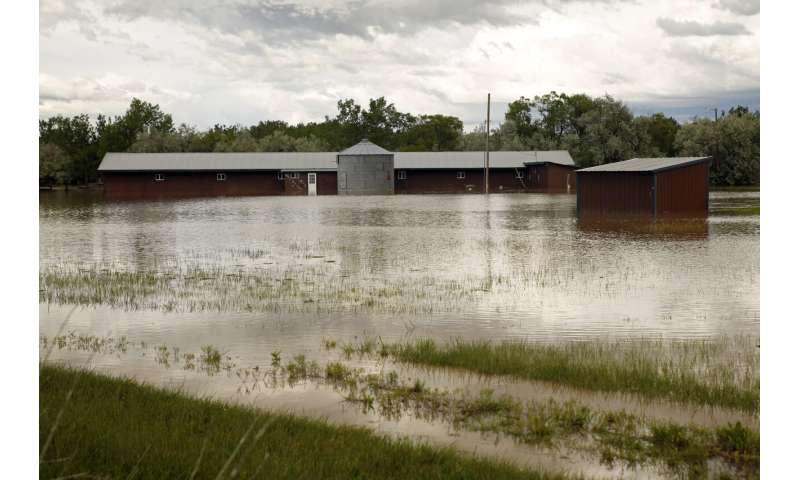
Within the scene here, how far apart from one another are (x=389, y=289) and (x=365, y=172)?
5689 cm

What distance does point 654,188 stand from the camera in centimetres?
3559

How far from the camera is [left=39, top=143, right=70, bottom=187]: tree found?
81812mm

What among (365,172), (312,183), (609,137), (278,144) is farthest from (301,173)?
(609,137)

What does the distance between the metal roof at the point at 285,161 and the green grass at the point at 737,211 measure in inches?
1329

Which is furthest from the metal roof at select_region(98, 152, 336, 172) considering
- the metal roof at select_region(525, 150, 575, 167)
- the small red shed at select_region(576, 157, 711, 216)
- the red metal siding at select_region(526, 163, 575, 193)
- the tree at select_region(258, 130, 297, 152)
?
the small red shed at select_region(576, 157, 711, 216)

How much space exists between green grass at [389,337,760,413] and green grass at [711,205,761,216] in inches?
1049

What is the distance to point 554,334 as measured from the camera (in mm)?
11602

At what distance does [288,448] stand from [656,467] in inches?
115

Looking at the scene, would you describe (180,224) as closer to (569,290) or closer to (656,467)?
(569,290)

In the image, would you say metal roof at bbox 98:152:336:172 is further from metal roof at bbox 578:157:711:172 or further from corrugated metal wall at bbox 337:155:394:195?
metal roof at bbox 578:157:711:172

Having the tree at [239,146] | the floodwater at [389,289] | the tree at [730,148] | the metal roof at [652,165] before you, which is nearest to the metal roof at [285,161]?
the tree at [730,148]

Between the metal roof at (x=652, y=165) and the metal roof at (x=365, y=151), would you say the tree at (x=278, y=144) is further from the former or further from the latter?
the metal roof at (x=652, y=165)

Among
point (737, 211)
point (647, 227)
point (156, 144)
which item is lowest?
point (647, 227)

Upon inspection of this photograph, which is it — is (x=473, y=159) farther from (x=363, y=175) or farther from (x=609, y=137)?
(x=609, y=137)
